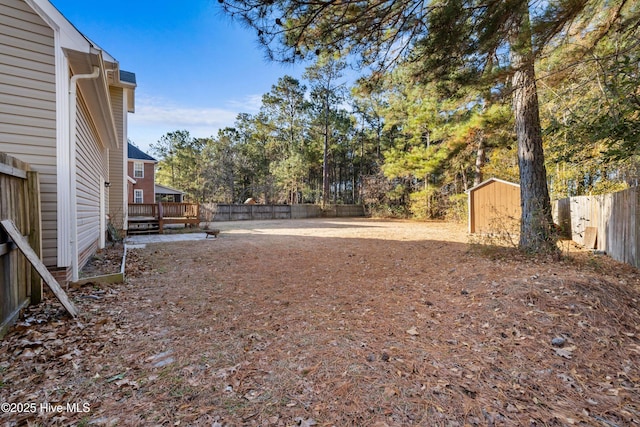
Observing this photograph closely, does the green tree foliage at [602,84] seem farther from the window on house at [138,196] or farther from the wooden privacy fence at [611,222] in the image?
the window on house at [138,196]

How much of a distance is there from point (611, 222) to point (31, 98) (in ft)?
30.8

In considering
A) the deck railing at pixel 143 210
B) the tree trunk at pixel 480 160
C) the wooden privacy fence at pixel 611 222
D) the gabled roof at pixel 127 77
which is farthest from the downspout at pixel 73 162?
the tree trunk at pixel 480 160

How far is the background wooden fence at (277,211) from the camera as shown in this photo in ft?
69.1

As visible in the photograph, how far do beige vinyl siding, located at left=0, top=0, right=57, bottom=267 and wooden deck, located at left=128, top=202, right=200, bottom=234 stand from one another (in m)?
8.33

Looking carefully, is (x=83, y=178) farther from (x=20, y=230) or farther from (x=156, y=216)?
(x=156, y=216)

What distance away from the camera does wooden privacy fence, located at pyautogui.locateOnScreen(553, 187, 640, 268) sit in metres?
4.83

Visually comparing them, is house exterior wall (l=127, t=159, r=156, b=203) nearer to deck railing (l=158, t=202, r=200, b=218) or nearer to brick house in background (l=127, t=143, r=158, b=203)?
brick house in background (l=127, t=143, r=158, b=203)

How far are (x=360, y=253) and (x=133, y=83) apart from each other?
8581mm

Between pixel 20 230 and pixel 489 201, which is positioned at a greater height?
pixel 489 201

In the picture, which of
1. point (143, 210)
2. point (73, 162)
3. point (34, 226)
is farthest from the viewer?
point (143, 210)

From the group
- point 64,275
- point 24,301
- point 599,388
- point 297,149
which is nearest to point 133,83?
point 64,275

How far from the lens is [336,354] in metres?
2.38

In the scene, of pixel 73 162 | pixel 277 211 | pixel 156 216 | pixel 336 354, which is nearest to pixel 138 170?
pixel 277 211

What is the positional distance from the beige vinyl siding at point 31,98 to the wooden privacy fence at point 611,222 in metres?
8.10
